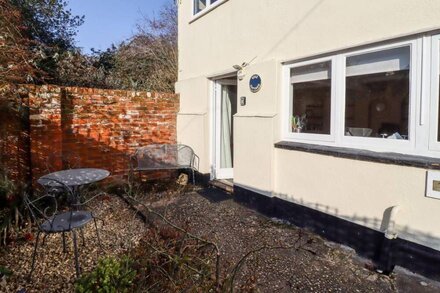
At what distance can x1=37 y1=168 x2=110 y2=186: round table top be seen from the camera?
3.96m

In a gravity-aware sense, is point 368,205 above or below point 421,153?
below

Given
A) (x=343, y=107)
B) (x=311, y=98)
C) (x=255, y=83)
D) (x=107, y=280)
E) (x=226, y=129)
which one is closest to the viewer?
(x=107, y=280)

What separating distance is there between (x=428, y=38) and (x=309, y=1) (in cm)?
185

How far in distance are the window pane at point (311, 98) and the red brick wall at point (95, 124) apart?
3.97 m

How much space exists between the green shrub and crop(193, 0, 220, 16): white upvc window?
6.22 m

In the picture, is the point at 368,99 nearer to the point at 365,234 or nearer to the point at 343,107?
the point at 343,107

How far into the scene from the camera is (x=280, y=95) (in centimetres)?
529

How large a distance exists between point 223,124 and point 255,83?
1960 mm

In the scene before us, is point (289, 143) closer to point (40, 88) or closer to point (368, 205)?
point (368, 205)

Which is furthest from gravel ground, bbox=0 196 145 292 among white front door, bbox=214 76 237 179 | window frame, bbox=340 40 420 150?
window frame, bbox=340 40 420 150

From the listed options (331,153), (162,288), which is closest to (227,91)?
(331,153)

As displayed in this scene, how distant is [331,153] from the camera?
A: 14.2 feet

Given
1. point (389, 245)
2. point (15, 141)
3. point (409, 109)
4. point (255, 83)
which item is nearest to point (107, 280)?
point (389, 245)

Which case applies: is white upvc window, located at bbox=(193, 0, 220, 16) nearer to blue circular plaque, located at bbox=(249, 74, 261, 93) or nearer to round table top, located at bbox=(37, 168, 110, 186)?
blue circular plaque, located at bbox=(249, 74, 261, 93)
